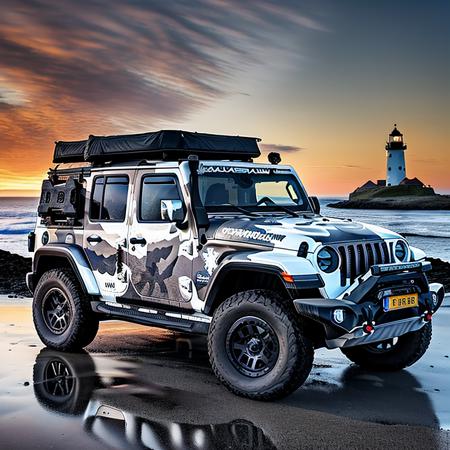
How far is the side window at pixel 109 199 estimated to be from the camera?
755 centimetres

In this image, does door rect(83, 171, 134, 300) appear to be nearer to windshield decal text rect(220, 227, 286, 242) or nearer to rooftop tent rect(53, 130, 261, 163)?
rooftop tent rect(53, 130, 261, 163)

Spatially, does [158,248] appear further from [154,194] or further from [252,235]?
[252,235]

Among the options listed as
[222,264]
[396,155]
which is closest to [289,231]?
[222,264]

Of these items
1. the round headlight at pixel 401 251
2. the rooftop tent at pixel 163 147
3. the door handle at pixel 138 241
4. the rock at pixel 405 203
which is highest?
the rock at pixel 405 203

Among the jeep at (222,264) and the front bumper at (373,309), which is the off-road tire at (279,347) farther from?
the front bumper at (373,309)

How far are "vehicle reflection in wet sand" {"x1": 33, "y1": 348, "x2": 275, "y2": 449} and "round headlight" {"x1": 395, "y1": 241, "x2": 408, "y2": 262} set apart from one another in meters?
2.27

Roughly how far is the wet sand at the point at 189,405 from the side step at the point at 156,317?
471 mm

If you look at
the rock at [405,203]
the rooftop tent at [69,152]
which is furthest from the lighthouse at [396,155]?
the rooftop tent at [69,152]

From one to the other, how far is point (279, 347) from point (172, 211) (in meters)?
1.71

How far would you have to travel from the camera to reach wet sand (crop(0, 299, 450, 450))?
500 cm

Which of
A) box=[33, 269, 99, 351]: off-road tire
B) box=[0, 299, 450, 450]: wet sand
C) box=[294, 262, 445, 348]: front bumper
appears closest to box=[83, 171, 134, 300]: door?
box=[33, 269, 99, 351]: off-road tire

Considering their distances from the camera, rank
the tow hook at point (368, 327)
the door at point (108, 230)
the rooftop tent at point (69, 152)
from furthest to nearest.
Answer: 1. the rooftop tent at point (69, 152)
2. the door at point (108, 230)
3. the tow hook at point (368, 327)

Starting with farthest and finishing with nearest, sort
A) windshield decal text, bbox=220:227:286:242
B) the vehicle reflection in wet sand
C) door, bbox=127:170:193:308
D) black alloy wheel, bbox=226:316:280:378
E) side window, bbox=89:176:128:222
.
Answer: side window, bbox=89:176:128:222
door, bbox=127:170:193:308
windshield decal text, bbox=220:227:286:242
black alloy wheel, bbox=226:316:280:378
the vehicle reflection in wet sand

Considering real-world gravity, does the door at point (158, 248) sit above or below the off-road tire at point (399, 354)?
above
